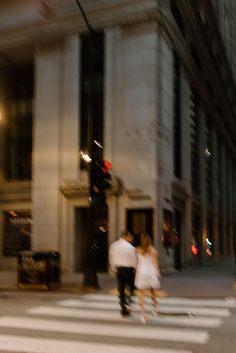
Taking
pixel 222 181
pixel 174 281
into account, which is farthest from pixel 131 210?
pixel 222 181

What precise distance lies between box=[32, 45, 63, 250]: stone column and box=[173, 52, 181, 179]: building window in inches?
224

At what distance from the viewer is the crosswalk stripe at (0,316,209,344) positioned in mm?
9094

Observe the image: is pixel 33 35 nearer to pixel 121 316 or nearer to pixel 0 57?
pixel 0 57

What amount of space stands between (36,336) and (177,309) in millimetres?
4349

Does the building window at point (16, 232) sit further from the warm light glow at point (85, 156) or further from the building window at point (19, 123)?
the warm light glow at point (85, 156)

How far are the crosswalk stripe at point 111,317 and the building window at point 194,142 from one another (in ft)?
65.8

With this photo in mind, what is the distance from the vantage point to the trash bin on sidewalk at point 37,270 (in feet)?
56.2

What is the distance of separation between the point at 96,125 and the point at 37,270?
8.61 metres

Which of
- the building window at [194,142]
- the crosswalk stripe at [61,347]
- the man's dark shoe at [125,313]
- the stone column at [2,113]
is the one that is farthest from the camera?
the building window at [194,142]

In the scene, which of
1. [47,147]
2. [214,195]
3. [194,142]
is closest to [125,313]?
[47,147]

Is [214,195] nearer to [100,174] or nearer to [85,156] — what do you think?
[85,156]

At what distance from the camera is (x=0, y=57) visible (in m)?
27.9

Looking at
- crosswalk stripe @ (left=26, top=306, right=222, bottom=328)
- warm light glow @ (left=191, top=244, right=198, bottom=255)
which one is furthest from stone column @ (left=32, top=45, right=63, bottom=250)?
crosswalk stripe @ (left=26, top=306, right=222, bottom=328)

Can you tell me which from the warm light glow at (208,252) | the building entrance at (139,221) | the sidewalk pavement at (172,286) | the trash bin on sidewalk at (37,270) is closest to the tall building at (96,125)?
the building entrance at (139,221)
